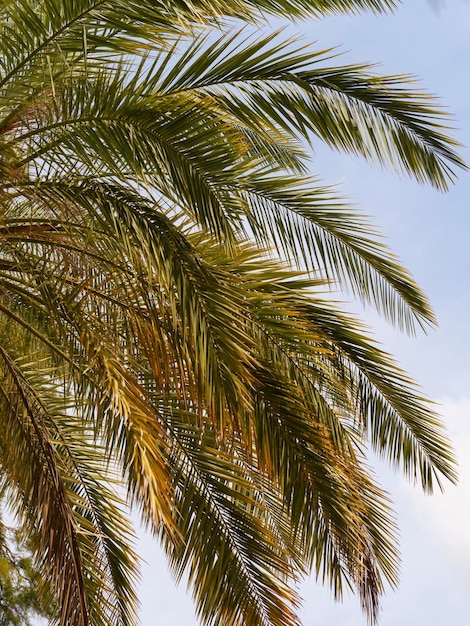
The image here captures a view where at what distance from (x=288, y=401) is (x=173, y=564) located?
1.63 meters

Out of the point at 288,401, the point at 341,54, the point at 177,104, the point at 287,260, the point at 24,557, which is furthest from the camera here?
the point at 24,557

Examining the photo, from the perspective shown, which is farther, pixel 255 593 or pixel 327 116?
pixel 255 593

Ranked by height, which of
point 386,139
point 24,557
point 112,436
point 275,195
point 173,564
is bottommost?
point 24,557

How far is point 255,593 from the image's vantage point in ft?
18.2

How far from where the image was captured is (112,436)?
18.8 feet

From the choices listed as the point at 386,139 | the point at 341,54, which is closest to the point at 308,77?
the point at 341,54

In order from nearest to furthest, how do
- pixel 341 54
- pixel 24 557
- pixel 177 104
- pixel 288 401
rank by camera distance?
pixel 177 104 → pixel 341 54 → pixel 288 401 → pixel 24 557

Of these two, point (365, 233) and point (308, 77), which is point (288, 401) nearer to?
point (365, 233)

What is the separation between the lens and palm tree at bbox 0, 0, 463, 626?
14.3 feet

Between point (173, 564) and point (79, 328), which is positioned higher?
point (79, 328)

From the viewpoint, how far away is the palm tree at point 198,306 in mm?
4359

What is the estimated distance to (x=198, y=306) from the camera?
14.0 ft

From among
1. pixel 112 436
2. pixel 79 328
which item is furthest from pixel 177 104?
pixel 112 436

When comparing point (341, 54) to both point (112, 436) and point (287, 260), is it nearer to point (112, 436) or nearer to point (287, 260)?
point (287, 260)
